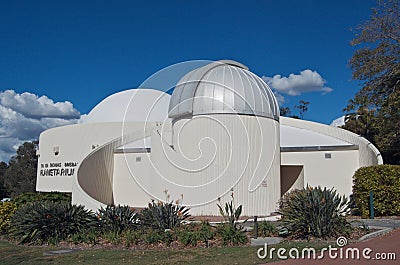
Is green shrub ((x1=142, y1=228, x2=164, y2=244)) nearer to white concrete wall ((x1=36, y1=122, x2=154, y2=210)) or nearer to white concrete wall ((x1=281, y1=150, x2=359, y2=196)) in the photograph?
white concrete wall ((x1=281, y1=150, x2=359, y2=196))

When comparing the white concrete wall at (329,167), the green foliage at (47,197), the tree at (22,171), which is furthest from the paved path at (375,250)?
the tree at (22,171)

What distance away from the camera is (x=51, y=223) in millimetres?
10797

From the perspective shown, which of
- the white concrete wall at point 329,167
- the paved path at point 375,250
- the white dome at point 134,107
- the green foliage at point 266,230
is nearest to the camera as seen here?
the paved path at point 375,250

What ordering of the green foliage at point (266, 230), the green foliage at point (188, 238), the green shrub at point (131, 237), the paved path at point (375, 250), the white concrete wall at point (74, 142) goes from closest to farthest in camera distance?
the paved path at point (375, 250) < the green foliage at point (188, 238) < the green shrub at point (131, 237) < the green foliage at point (266, 230) < the white concrete wall at point (74, 142)

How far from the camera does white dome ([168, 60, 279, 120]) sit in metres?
15.2

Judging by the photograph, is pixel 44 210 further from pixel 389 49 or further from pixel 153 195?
pixel 389 49

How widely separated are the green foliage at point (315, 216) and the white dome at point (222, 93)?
18.5 ft

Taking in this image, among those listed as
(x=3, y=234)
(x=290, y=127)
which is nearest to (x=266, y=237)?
(x=3, y=234)

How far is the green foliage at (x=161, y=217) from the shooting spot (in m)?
10.6

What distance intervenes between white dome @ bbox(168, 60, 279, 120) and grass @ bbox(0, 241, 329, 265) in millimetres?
6974

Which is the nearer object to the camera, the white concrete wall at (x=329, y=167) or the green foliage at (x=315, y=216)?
the green foliage at (x=315, y=216)

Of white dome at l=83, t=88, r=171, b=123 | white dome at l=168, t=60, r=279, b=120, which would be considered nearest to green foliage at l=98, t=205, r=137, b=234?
white dome at l=168, t=60, r=279, b=120

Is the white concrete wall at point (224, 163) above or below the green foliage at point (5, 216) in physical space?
above

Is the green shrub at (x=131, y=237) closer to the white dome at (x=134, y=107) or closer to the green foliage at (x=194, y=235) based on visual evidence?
the green foliage at (x=194, y=235)
